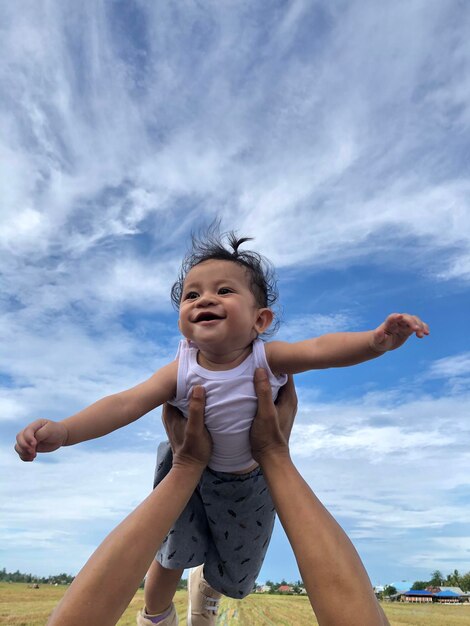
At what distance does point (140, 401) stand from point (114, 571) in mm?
826

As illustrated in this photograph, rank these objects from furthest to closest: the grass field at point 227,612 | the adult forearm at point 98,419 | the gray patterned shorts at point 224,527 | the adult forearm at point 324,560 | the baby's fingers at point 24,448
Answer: the grass field at point 227,612
the gray patterned shorts at point 224,527
the adult forearm at point 98,419
the baby's fingers at point 24,448
the adult forearm at point 324,560

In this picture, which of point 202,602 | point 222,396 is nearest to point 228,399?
point 222,396

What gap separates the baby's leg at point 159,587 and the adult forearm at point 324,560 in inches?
50.9

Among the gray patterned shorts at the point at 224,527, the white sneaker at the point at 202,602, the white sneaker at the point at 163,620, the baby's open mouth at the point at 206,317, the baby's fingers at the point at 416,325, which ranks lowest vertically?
the white sneaker at the point at 163,620

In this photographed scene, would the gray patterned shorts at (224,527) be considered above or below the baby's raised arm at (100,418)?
below

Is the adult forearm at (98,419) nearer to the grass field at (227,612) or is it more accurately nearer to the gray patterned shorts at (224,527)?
the gray patterned shorts at (224,527)

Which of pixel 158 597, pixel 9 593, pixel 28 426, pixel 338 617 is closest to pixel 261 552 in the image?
pixel 158 597

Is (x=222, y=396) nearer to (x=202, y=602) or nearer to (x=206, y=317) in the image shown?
(x=206, y=317)

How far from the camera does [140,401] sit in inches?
111

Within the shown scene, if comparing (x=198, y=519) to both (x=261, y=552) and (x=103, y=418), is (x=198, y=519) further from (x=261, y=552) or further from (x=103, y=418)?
(x=103, y=418)

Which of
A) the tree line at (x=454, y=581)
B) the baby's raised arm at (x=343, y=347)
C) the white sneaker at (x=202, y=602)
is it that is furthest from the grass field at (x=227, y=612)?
the tree line at (x=454, y=581)

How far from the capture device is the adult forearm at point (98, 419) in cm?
256

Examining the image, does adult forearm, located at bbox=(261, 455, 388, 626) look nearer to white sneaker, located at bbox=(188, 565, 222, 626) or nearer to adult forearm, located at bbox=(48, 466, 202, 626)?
adult forearm, located at bbox=(48, 466, 202, 626)

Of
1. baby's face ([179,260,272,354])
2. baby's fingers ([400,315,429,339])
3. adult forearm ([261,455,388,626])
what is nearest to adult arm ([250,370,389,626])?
adult forearm ([261,455,388,626])
